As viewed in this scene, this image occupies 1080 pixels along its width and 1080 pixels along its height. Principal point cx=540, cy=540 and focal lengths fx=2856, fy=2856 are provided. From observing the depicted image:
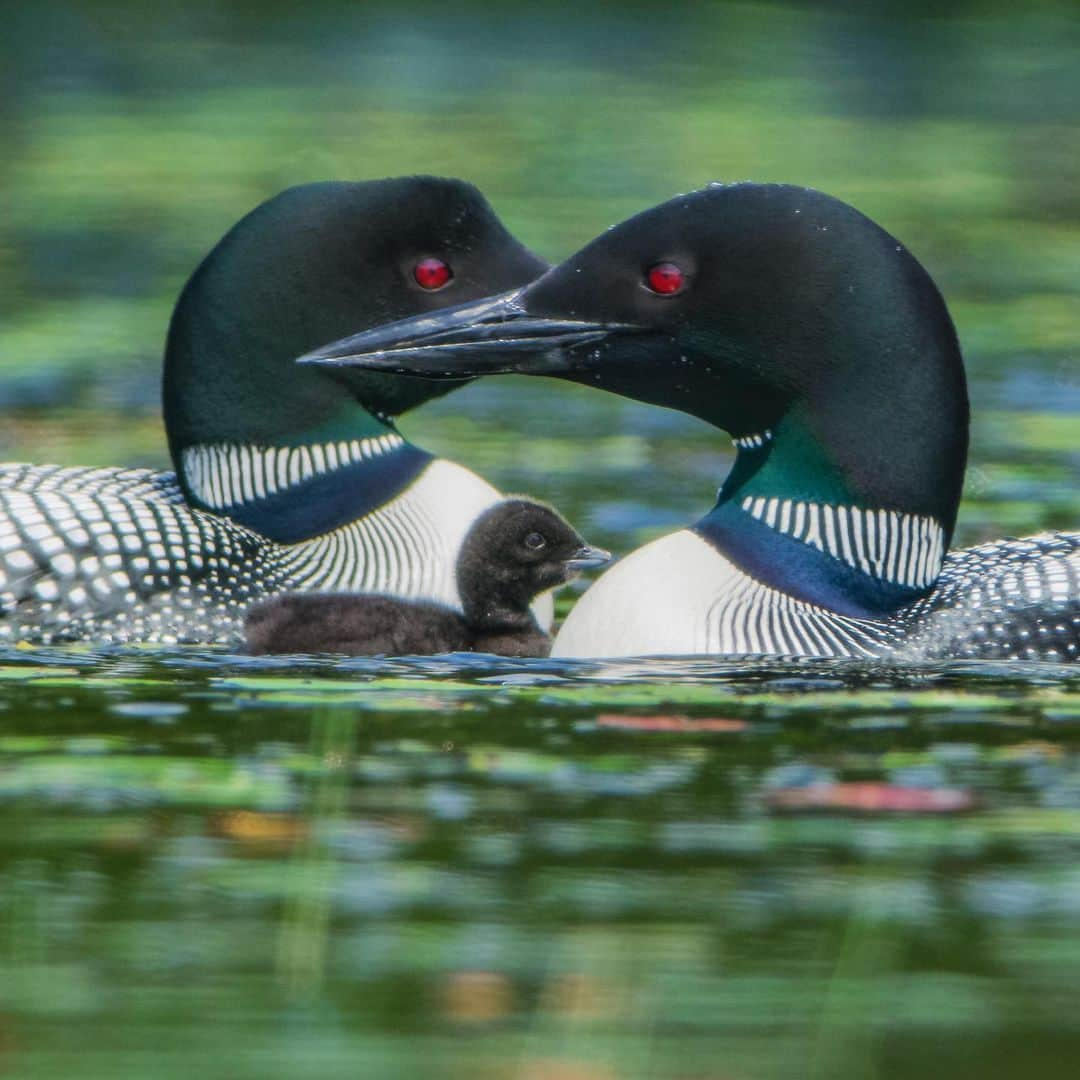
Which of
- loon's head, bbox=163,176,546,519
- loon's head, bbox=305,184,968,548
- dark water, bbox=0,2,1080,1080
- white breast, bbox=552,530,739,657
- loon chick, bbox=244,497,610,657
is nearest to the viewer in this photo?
dark water, bbox=0,2,1080,1080

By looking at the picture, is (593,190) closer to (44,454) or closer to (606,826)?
(44,454)

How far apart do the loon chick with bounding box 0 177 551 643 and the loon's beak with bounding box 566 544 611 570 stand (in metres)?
0.23

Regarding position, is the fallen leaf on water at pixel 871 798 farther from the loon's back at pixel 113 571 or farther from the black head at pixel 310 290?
the black head at pixel 310 290

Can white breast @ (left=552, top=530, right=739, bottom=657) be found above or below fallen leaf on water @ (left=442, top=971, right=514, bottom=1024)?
above

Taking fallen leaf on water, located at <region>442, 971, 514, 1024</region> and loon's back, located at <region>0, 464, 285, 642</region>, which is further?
loon's back, located at <region>0, 464, 285, 642</region>

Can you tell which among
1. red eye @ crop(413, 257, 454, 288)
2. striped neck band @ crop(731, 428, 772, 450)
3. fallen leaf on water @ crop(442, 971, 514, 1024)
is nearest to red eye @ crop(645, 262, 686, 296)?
striped neck band @ crop(731, 428, 772, 450)

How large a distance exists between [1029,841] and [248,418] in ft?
9.63

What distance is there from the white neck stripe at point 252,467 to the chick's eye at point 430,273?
38 cm

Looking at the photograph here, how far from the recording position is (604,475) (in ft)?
24.9

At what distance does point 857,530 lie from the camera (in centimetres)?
532

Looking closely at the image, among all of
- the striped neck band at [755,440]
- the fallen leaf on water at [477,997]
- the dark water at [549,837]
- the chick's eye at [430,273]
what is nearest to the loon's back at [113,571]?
the dark water at [549,837]

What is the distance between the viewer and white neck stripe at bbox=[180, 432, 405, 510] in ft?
20.2

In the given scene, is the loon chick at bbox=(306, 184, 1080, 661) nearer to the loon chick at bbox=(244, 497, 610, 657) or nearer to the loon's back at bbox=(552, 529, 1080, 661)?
the loon's back at bbox=(552, 529, 1080, 661)

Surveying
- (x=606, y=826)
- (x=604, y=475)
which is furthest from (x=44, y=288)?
(x=606, y=826)
